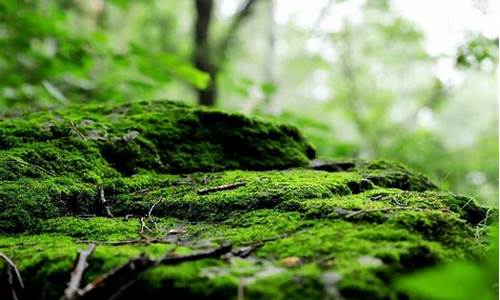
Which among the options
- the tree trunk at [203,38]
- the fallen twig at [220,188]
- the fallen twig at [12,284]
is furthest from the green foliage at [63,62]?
the tree trunk at [203,38]

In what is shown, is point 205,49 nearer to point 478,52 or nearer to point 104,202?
point 478,52

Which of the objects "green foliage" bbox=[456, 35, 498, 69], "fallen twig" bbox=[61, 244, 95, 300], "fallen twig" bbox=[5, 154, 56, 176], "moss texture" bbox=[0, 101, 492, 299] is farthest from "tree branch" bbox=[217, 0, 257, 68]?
"fallen twig" bbox=[61, 244, 95, 300]

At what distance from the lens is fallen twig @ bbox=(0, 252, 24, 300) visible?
4.98 feet

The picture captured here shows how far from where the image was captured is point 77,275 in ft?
4.66

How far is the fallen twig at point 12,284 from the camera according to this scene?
1517mm

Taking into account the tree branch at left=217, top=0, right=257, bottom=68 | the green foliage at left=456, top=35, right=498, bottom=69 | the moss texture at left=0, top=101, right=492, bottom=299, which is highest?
the tree branch at left=217, top=0, right=257, bottom=68

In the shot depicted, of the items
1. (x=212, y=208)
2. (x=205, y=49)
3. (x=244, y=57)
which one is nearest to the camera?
(x=212, y=208)

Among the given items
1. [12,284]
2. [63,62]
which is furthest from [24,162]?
[63,62]

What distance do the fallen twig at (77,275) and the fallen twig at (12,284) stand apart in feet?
0.70

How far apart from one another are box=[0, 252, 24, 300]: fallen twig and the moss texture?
0.03m

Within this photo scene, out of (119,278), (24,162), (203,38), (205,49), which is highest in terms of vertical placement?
(203,38)

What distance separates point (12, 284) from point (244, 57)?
14166mm

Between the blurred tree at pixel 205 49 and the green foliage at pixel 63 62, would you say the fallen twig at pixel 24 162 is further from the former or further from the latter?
the blurred tree at pixel 205 49

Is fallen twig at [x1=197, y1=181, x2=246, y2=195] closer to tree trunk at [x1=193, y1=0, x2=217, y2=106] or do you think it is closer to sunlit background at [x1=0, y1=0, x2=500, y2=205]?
sunlit background at [x1=0, y1=0, x2=500, y2=205]
